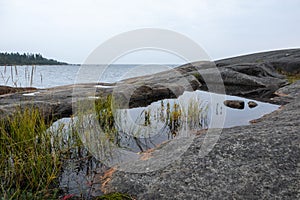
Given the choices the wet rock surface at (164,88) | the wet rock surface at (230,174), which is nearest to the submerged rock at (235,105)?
the wet rock surface at (164,88)

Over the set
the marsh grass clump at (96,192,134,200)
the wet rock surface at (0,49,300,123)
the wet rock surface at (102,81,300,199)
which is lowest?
the marsh grass clump at (96,192,134,200)

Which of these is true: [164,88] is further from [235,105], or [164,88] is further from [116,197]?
[116,197]

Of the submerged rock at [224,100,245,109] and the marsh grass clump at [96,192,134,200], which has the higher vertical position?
the submerged rock at [224,100,245,109]

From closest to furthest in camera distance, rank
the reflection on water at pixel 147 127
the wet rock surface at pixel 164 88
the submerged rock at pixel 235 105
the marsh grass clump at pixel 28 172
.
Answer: the marsh grass clump at pixel 28 172 < the reflection on water at pixel 147 127 < the wet rock surface at pixel 164 88 < the submerged rock at pixel 235 105

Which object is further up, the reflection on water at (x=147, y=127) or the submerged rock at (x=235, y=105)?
the submerged rock at (x=235, y=105)

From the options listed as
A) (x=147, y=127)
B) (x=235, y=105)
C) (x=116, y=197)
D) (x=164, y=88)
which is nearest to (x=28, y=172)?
(x=116, y=197)

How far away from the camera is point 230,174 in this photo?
352cm

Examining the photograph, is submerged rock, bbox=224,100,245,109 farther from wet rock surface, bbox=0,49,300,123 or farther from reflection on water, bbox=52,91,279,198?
wet rock surface, bbox=0,49,300,123

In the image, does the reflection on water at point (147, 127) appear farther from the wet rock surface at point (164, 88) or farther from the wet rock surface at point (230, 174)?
the wet rock surface at point (164, 88)

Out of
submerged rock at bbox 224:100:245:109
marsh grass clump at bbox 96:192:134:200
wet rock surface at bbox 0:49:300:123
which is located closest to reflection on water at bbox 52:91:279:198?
submerged rock at bbox 224:100:245:109

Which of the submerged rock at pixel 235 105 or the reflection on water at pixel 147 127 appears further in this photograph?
the submerged rock at pixel 235 105

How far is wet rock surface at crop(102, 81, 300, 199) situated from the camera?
3.22m

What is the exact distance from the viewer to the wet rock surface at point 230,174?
322 cm

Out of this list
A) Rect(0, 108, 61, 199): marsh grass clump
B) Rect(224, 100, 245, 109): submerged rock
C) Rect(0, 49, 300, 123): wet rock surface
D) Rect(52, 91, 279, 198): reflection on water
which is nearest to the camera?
Rect(0, 108, 61, 199): marsh grass clump
